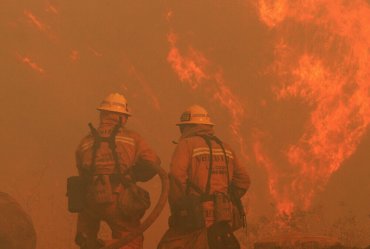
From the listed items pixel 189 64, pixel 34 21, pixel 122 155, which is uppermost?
pixel 34 21

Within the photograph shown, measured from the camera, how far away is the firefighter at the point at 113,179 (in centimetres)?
597

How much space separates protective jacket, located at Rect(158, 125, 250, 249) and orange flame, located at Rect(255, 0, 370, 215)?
31576mm

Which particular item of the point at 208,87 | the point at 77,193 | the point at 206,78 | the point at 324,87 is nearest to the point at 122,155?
the point at 77,193

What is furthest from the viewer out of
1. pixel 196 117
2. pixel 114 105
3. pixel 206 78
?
pixel 206 78

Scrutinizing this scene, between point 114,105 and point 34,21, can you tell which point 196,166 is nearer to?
point 114,105

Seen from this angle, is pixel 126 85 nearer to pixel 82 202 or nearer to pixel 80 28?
pixel 80 28

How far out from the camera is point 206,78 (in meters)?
65.2

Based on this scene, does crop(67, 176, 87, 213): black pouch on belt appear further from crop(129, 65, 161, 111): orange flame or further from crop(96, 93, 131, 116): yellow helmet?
crop(129, 65, 161, 111): orange flame

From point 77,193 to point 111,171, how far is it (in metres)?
0.57

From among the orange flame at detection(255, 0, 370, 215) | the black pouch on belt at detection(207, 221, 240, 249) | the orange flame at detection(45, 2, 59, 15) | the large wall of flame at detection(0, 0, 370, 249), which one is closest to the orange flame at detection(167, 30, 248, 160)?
the large wall of flame at detection(0, 0, 370, 249)

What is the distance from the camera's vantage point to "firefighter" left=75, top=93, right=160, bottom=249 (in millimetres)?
5973

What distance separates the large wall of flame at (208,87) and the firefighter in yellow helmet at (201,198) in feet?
23.4

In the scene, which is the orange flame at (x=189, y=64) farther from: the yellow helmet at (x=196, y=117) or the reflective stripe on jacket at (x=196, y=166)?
the reflective stripe on jacket at (x=196, y=166)

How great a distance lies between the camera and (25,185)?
32.1 m
